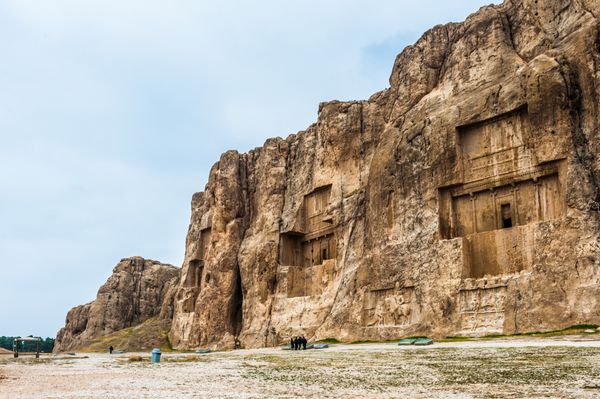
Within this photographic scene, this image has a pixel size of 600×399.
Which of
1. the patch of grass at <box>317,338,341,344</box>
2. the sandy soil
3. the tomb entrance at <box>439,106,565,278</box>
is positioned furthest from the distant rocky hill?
the sandy soil

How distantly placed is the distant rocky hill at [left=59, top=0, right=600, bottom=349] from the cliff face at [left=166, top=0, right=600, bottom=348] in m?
0.10

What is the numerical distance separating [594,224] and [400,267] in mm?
13436

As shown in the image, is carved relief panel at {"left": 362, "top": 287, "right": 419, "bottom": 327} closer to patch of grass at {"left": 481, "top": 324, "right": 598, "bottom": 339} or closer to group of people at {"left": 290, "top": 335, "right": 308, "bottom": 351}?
group of people at {"left": 290, "top": 335, "right": 308, "bottom": 351}

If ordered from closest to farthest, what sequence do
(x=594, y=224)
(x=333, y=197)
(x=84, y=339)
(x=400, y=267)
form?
(x=594, y=224), (x=400, y=267), (x=333, y=197), (x=84, y=339)

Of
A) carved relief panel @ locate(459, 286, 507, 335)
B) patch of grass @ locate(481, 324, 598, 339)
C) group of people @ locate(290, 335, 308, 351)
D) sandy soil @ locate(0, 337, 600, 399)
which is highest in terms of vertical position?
carved relief panel @ locate(459, 286, 507, 335)

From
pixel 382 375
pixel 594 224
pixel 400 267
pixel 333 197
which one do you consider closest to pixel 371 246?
pixel 400 267

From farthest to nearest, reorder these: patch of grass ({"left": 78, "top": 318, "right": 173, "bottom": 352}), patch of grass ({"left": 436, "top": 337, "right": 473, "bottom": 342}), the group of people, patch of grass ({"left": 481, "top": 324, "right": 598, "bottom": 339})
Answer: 1. patch of grass ({"left": 78, "top": 318, "right": 173, "bottom": 352})
2. the group of people
3. patch of grass ({"left": 436, "top": 337, "right": 473, "bottom": 342})
4. patch of grass ({"left": 481, "top": 324, "right": 598, "bottom": 339})

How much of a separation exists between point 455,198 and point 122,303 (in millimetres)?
60673

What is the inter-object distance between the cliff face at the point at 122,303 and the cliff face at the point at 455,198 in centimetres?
3239

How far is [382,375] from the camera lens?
60.3 ft

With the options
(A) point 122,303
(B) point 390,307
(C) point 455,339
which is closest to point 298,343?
(B) point 390,307

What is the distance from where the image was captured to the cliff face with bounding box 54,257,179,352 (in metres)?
88.5

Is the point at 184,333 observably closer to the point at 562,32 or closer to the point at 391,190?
the point at 391,190

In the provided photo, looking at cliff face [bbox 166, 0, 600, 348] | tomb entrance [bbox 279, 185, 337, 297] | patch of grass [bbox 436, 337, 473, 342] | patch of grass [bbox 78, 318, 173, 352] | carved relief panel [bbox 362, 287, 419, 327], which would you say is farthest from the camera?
patch of grass [bbox 78, 318, 173, 352]
